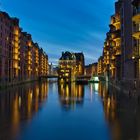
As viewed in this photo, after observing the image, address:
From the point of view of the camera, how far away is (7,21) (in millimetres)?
132750

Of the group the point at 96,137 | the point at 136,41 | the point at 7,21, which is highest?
the point at 7,21

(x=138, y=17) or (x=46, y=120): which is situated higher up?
(x=138, y=17)

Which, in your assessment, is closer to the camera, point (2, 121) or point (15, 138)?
point (15, 138)

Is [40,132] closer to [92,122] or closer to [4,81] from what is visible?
[92,122]

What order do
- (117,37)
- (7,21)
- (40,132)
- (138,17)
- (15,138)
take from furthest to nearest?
(7,21)
(117,37)
(138,17)
(40,132)
(15,138)

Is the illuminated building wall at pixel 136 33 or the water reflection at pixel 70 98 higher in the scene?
the illuminated building wall at pixel 136 33

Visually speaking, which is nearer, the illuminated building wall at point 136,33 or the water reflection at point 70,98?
the water reflection at point 70,98

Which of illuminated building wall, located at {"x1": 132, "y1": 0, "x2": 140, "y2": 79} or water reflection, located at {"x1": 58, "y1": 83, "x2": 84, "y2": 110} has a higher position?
A: illuminated building wall, located at {"x1": 132, "y1": 0, "x2": 140, "y2": 79}

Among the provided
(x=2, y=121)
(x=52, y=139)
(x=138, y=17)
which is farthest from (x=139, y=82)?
(x=52, y=139)

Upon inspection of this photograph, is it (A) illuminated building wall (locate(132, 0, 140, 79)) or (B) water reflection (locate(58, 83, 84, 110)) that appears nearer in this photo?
(B) water reflection (locate(58, 83, 84, 110))

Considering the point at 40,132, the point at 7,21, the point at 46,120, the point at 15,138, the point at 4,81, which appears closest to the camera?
the point at 15,138

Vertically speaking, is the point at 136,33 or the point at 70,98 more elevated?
the point at 136,33

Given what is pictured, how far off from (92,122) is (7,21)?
353 ft

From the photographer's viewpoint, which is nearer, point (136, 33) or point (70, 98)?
point (136, 33)
